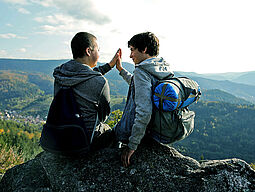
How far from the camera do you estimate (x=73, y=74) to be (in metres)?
2.82

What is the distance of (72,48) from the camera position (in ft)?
9.80

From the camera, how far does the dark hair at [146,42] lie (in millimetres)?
2898

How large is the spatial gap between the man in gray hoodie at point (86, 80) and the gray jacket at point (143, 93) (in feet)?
1.52

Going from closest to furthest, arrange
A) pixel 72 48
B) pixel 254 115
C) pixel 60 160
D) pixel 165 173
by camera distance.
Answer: pixel 165 173
pixel 72 48
pixel 60 160
pixel 254 115

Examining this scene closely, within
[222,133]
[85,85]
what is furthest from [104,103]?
[222,133]

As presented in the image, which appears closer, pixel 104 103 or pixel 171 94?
pixel 171 94

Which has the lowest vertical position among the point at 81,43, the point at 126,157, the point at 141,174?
the point at 141,174

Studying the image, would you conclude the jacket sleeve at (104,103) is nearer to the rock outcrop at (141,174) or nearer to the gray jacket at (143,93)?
the gray jacket at (143,93)

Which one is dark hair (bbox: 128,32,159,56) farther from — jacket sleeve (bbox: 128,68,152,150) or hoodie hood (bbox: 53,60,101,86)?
hoodie hood (bbox: 53,60,101,86)

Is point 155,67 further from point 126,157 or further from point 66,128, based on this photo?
point 66,128

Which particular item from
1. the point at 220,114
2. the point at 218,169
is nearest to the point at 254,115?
the point at 220,114

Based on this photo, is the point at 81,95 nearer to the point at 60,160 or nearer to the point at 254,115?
the point at 60,160

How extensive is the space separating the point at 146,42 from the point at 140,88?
782 millimetres

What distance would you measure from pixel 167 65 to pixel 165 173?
1643 mm
